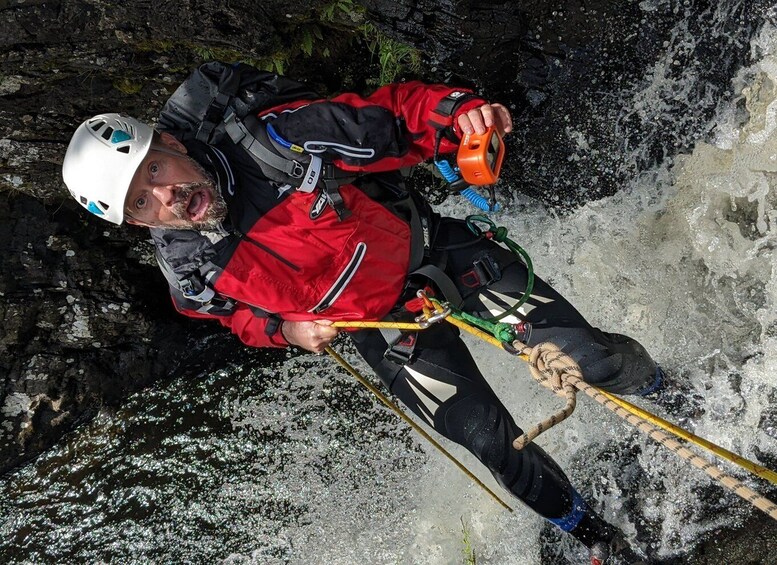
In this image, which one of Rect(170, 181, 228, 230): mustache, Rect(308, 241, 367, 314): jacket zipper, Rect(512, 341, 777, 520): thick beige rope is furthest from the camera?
Rect(308, 241, 367, 314): jacket zipper

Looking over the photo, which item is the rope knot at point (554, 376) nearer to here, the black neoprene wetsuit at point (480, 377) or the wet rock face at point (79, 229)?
the black neoprene wetsuit at point (480, 377)

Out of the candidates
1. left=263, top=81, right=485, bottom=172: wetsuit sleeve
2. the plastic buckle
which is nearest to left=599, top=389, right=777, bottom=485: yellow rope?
the plastic buckle

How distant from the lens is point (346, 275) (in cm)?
372

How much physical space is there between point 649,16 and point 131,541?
6.06m

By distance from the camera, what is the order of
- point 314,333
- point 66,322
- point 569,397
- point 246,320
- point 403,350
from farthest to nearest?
point 66,322, point 403,350, point 246,320, point 314,333, point 569,397

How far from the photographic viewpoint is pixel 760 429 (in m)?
4.34

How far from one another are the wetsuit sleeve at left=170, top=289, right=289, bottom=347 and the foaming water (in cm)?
191

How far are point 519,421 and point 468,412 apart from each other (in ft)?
5.39

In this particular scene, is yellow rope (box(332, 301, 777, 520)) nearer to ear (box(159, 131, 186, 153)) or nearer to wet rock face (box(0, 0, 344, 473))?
ear (box(159, 131, 186, 153))

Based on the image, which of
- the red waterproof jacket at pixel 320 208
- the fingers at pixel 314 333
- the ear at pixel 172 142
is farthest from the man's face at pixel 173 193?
the fingers at pixel 314 333

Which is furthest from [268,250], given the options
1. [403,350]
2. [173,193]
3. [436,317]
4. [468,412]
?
[468,412]

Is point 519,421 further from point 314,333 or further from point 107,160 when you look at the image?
point 107,160

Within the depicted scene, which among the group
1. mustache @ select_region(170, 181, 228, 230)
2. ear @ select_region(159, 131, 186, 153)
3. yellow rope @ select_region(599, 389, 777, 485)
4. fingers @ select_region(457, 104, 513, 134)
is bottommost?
mustache @ select_region(170, 181, 228, 230)

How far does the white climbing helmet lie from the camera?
3.45 metres
